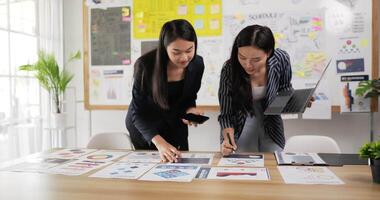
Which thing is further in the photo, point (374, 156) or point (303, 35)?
point (303, 35)

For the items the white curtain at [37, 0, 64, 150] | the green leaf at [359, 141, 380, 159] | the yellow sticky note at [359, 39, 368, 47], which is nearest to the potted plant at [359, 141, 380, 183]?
the green leaf at [359, 141, 380, 159]

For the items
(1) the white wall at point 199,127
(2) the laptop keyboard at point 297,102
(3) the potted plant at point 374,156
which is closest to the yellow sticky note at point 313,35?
(1) the white wall at point 199,127

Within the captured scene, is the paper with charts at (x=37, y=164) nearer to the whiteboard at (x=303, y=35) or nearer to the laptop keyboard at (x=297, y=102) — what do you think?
the laptop keyboard at (x=297, y=102)

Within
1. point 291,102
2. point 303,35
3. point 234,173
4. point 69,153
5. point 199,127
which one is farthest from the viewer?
point 199,127

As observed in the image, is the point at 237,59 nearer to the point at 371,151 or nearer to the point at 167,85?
the point at 167,85

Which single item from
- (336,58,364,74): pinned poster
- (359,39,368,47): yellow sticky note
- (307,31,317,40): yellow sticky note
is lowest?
(336,58,364,74): pinned poster

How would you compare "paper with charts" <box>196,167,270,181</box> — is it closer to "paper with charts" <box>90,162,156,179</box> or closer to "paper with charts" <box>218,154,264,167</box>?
"paper with charts" <box>218,154,264,167</box>

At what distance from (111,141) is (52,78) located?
1368mm

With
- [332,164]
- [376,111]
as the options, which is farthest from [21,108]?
[376,111]

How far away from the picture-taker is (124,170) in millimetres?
1529

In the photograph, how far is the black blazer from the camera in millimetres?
2039

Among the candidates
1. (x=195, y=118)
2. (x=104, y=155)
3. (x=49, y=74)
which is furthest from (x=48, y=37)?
(x=195, y=118)

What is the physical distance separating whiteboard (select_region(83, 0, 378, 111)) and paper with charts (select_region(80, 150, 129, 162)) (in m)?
1.56

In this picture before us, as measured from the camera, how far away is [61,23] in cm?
401
